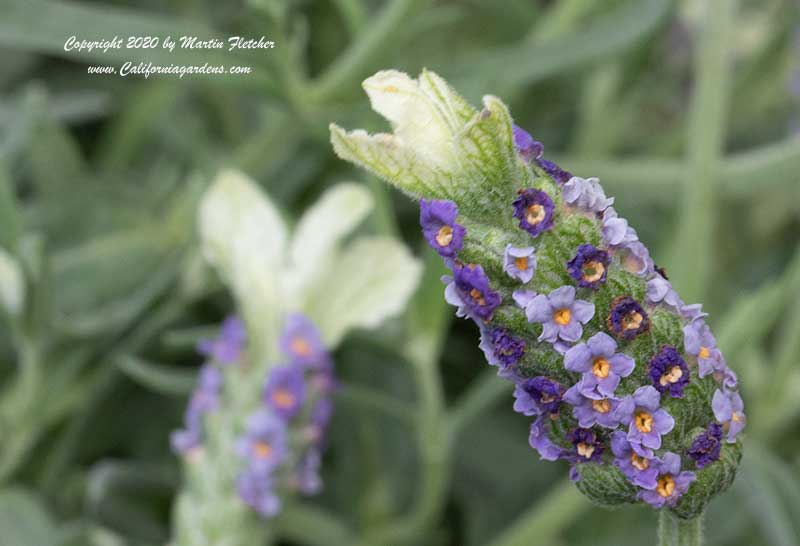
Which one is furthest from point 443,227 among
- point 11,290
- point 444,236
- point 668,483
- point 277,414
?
point 11,290

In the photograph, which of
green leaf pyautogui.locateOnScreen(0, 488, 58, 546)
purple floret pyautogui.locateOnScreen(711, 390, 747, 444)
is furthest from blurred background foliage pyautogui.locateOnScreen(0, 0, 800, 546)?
purple floret pyautogui.locateOnScreen(711, 390, 747, 444)

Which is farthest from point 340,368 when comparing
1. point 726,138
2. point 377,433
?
point 726,138

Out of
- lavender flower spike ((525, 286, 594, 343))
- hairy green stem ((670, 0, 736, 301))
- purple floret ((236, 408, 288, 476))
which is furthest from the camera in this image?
hairy green stem ((670, 0, 736, 301))

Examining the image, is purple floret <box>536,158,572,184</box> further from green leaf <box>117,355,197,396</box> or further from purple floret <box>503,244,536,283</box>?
green leaf <box>117,355,197,396</box>

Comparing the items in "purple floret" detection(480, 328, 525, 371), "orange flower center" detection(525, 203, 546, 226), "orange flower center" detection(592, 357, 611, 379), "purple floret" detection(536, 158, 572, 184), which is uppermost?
"purple floret" detection(536, 158, 572, 184)

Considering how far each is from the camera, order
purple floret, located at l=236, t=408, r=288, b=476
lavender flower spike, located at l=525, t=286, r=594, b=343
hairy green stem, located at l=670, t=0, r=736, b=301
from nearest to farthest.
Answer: lavender flower spike, located at l=525, t=286, r=594, b=343 < purple floret, located at l=236, t=408, r=288, b=476 < hairy green stem, located at l=670, t=0, r=736, b=301

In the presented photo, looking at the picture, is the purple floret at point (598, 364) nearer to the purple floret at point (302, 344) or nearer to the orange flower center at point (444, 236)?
the orange flower center at point (444, 236)
